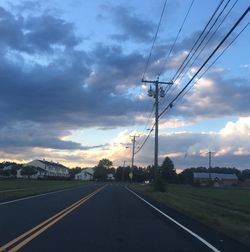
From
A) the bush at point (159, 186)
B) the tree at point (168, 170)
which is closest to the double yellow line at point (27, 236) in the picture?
the bush at point (159, 186)

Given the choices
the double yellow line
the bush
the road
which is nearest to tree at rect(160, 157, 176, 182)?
A: the bush

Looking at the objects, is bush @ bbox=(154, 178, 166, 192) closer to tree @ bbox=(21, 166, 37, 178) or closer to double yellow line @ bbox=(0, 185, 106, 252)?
double yellow line @ bbox=(0, 185, 106, 252)

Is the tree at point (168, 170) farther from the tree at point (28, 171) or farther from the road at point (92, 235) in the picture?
the road at point (92, 235)

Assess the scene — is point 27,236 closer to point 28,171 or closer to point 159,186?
point 159,186

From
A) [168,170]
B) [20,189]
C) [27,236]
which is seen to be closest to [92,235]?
[27,236]

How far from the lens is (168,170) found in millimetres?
168875

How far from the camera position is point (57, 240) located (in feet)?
42.1

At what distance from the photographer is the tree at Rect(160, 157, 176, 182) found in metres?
163

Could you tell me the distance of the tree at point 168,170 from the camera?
16271cm

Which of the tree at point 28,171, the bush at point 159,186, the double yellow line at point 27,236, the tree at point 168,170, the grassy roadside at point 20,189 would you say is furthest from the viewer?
the tree at point 28,171

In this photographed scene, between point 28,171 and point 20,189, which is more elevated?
point 28,171

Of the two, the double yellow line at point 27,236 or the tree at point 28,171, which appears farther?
the tree at point 28,171

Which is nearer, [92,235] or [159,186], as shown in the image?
[92,235]

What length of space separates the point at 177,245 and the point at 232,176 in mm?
179108
